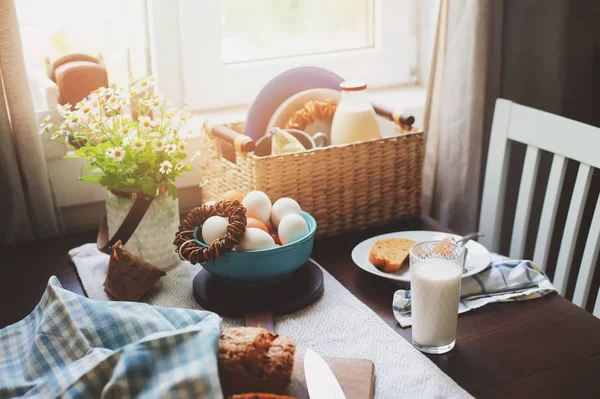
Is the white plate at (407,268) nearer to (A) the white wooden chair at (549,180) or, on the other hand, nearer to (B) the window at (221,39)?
(A) the white wooden chair at (549,180)

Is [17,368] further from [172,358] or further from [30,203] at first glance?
[30,203]

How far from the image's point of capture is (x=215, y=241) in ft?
3.51

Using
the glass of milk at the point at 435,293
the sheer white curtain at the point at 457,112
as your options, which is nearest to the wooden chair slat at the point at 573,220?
the sheer white curtain at the point at 457,112

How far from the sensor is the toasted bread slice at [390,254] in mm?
1206

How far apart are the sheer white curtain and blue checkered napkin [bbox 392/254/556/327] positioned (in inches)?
19.7

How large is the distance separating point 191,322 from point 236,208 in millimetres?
223

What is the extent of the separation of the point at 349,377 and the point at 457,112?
90 centimetres

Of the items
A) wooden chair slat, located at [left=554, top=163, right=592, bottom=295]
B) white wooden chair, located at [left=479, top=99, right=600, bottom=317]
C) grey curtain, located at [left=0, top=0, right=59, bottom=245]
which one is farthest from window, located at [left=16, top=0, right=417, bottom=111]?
wooden chair slat, located at [left=554, top=163, right=592, bottom=295]

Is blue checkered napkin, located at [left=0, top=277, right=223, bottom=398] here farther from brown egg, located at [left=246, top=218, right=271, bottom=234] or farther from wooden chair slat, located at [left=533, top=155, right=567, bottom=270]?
wooden chair slat, located at [left=533, top=155, right=567, bottom=270]

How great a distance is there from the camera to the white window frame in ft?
5.62

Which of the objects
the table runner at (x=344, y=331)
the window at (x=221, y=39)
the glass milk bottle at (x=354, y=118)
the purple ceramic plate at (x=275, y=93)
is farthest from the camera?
the window at (x=221, y=39)

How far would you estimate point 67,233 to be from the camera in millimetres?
1526

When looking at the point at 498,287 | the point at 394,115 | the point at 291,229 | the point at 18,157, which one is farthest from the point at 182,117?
the point at 498,287

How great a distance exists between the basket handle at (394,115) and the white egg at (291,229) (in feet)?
1.47
